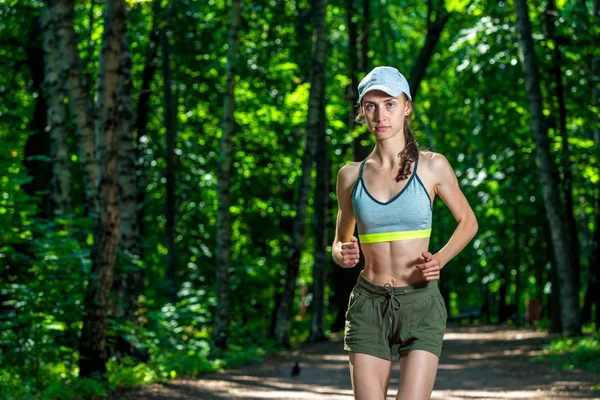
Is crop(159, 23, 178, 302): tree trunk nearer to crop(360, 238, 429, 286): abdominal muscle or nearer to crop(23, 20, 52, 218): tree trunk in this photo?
crop(23, 20, 52, 218): tree trunk

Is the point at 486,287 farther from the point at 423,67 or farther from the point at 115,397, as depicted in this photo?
the point at 115,397

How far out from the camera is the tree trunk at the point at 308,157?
21.2 m

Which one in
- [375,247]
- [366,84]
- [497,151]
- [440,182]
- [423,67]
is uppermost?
[423,67]

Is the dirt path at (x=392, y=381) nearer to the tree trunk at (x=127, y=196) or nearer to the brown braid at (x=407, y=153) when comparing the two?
the tree trunk at (x=127, y=196)

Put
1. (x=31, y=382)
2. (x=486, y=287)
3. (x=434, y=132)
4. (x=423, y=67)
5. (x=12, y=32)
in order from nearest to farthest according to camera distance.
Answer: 1. (x=31, y=382)
2. (x=12, y=32)
3. (x=423, y=67)
4. (x=434, y=132)
5. (x=486, y=287)

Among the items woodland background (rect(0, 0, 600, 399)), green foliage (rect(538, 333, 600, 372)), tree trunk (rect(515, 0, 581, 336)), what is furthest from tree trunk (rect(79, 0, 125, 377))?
tree trunk (rect(515, 0, 581, 336))

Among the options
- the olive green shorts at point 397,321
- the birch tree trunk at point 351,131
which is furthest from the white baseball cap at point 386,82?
the birch tree trunk at point 351,131

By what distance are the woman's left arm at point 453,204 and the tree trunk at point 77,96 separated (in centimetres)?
930

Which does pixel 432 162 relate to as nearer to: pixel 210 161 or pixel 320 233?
pixel 320 233

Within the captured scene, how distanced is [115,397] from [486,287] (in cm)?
3956

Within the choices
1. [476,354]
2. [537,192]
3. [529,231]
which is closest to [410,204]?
[476,354]

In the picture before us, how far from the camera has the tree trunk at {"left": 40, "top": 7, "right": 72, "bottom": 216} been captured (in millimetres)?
15719

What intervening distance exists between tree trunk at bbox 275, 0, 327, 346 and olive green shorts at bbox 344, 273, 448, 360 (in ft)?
53.7

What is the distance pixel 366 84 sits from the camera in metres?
5.00
